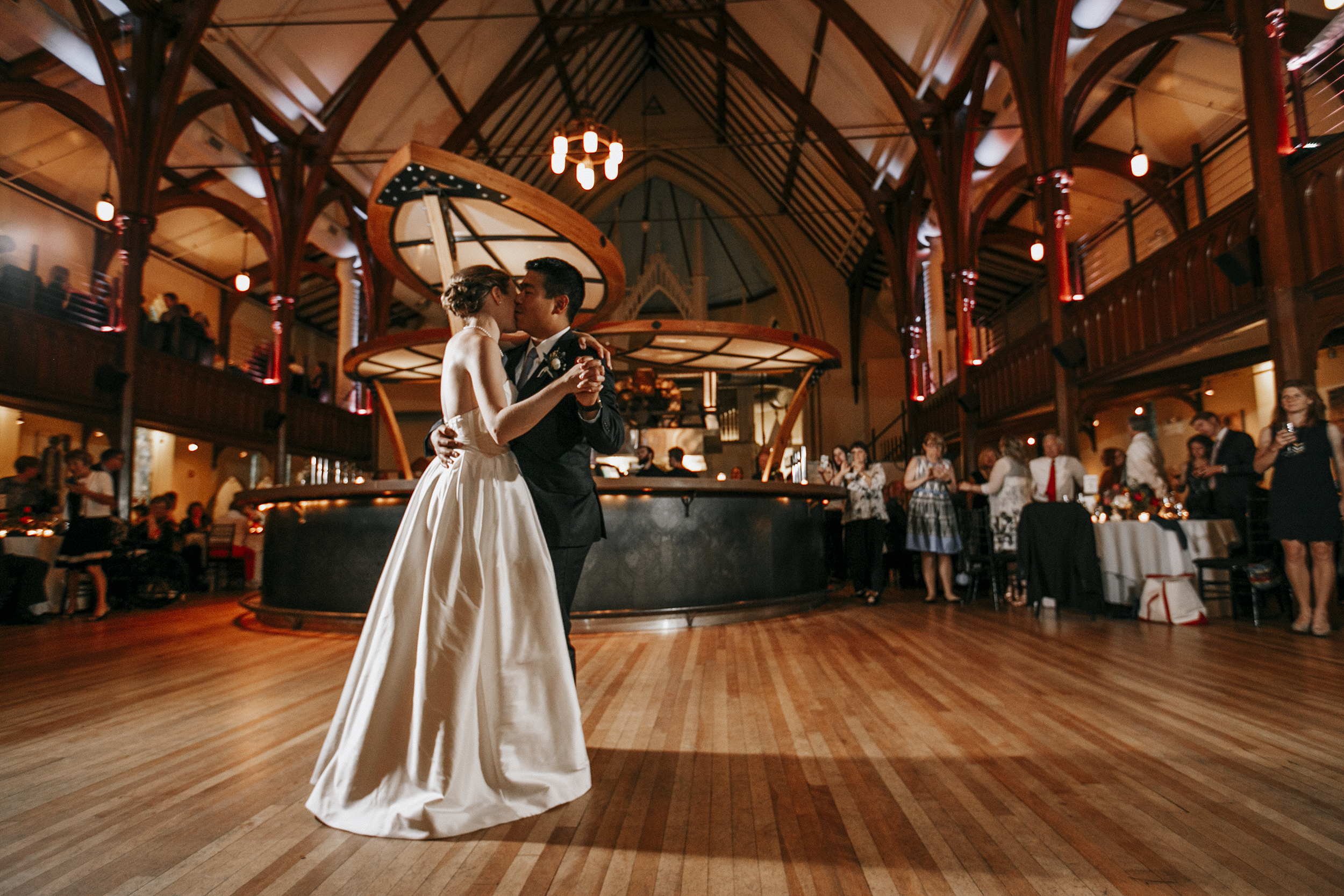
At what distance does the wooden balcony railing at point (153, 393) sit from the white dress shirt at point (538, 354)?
9.46m

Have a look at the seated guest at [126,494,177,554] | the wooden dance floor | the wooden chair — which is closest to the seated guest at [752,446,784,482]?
the wooden dance floor

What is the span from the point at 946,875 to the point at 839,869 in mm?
198

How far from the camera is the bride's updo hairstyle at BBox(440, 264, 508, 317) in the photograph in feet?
6.24

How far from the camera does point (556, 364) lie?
6.16 feet

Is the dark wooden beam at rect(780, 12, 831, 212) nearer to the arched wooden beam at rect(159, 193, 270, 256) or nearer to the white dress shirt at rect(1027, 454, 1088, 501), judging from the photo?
the white dress shirt at rect(1027, 454, 1088, 501)

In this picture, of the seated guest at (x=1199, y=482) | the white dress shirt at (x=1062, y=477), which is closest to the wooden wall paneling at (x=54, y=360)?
the white dress shirt at (x=1062, y=477)

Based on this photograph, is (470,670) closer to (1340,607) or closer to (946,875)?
(946,875)

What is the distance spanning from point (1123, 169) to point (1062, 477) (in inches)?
304

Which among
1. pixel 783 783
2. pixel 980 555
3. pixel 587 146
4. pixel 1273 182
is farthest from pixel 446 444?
pixel 587 146

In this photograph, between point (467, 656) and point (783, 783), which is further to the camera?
point (783, 783)

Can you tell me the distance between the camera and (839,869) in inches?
57.4

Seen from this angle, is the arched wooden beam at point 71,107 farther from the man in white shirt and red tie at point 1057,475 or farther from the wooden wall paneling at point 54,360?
the man in white shirt and red tie at point 1057,475

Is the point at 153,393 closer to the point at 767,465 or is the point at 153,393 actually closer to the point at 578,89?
the point at 767,465

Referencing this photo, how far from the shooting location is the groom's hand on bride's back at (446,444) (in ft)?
6.05
